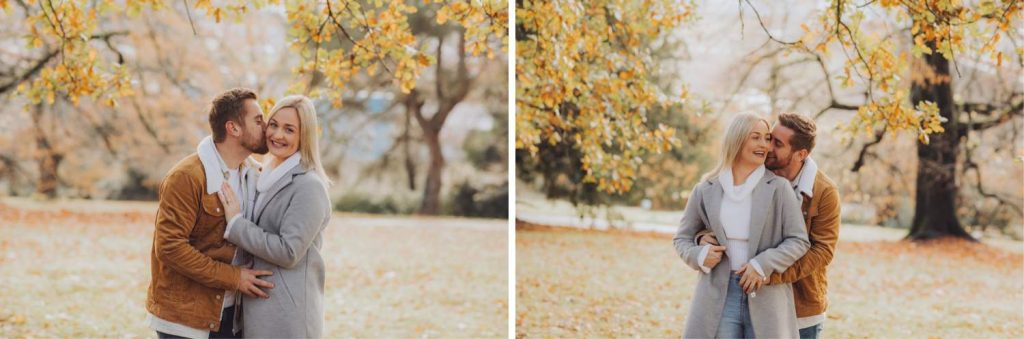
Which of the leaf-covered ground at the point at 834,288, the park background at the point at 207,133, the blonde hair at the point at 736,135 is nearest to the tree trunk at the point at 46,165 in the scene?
the park background at the point at 207,133

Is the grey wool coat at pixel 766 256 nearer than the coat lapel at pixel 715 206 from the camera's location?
Yes

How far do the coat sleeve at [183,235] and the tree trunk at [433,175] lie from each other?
20.5 ft

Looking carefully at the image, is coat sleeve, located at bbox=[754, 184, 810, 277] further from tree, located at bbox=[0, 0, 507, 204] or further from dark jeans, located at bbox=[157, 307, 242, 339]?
dark jeans, located at bbox=[157, 307, 242, 339]

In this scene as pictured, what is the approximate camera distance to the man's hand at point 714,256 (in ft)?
8.93

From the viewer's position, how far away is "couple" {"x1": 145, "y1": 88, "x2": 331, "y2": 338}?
2.51 m

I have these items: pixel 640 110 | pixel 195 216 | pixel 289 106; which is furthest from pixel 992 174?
pixel 195 216

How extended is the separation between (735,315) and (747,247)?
224 millimetres

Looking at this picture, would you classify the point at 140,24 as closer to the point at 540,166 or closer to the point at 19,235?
the point at 19,235

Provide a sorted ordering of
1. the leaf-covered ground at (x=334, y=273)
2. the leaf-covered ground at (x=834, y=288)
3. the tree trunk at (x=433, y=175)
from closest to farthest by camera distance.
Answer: the leaf-covered ground at (x=834, y=288)
the leaf-covered ground at (x=334, y=273)
the tree trunk at (x=433, y=175)

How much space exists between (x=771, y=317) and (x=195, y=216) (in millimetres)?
1811

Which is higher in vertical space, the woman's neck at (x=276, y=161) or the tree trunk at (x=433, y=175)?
the woman's neck at (x=276, y=161)

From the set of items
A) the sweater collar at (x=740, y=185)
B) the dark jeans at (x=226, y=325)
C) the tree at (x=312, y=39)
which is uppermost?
the tree at (x=312, y=39)

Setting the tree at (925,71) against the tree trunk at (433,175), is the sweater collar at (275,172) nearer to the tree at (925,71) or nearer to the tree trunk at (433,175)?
the tree at (925,71)

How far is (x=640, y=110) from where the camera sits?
4.15 metres
